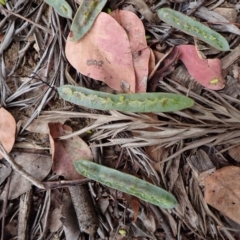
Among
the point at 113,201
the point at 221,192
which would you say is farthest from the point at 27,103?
the point at 221,192

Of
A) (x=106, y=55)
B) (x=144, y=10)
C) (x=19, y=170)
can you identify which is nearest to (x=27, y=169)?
(x=19, y=170)

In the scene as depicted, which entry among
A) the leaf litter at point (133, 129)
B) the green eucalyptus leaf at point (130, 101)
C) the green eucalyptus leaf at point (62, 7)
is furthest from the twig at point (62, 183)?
the green eucalyptus leaf at point (62, 7)

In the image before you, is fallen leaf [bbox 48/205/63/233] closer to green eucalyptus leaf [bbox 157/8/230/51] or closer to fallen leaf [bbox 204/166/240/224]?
fallen leaf [bbox 204/166/240/224]

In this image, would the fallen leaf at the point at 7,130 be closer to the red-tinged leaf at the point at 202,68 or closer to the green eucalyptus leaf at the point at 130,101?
the green eucalyptus leaf at the point at 130,101

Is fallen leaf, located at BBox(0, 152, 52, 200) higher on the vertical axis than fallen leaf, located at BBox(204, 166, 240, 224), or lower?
lower

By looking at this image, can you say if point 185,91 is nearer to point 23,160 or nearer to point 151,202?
point 151,202

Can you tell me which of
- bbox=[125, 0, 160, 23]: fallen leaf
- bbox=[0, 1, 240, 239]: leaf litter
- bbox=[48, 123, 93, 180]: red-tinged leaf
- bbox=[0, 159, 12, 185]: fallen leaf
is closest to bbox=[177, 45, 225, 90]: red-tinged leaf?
bbox=[0, 1, 240, 239]: leaf litter
